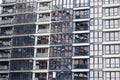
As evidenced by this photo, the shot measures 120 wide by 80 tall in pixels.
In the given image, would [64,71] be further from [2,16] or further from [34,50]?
[2,16]

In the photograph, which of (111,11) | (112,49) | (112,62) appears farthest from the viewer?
(111,11)

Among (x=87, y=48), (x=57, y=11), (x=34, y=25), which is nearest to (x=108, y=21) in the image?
(x=87, y=48)

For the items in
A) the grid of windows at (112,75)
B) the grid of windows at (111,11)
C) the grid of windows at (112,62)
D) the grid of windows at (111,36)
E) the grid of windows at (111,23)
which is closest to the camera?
the grid of windows at (112,75)

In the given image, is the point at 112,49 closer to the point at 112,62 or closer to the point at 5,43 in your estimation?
the point at 112,62

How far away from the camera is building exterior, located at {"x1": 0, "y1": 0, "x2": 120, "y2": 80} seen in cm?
5125

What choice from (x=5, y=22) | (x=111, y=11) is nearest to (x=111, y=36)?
(x=111, y=11)

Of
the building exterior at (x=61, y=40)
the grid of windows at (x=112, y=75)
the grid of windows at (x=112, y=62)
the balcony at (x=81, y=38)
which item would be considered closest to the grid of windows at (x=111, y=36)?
the building exterior at (x=61, y=40)

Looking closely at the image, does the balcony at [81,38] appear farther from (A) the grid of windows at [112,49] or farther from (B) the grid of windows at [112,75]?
(B) the grid of windows at [112,75]

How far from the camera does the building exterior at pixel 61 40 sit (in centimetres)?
5125

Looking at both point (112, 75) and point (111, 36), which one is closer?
point (112, 75)

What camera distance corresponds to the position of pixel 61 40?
54.3 m

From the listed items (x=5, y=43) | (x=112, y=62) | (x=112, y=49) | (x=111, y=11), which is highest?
(x=111, y=11)

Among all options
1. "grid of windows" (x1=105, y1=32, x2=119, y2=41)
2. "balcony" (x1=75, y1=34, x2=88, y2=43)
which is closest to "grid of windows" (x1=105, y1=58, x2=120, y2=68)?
"grid of windows" (x1=105, y1=32, x2=119, y2=41)

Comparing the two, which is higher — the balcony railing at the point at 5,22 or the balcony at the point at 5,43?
the balcony railing at the point at 5,22
